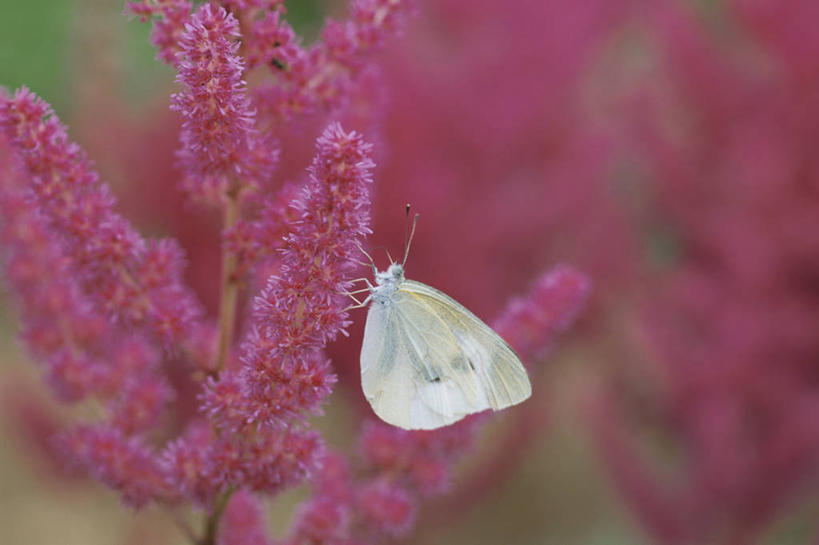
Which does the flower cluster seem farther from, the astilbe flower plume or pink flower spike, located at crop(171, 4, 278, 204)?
pink flower spike, located at crop(171, 4, 278, 204)

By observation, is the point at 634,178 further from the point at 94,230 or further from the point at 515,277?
the point at 94,230

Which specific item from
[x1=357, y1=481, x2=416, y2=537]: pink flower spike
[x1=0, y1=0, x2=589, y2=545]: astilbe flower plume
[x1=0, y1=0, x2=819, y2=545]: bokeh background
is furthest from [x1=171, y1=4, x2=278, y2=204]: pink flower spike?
[x1=0, y1=0, x2=819, y2=545]: bokeh background

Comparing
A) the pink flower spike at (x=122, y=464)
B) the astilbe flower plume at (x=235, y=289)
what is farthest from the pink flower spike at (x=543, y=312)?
the pink flower spike at (x=122, y=464)

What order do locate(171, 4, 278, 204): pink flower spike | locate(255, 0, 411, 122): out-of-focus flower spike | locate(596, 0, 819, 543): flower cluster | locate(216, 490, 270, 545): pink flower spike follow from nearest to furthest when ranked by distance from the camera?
locate(171, 4, 278, 204): pink flower spike → locate(255, 0, 411, 122): out-of-focus flower spike → locate(216, 490, 270, 545): pink flower spike → locate(596, 0, 819, 543): flower cluster

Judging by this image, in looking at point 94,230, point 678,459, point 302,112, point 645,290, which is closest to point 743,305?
point 645,290

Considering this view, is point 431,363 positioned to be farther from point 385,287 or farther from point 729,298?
point 729,298

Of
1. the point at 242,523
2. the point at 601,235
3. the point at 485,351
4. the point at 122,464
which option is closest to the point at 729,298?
the point at 601,235

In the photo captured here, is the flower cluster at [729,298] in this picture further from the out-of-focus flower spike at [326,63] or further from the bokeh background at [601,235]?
the out-of-focus flower spike at [326,63]
